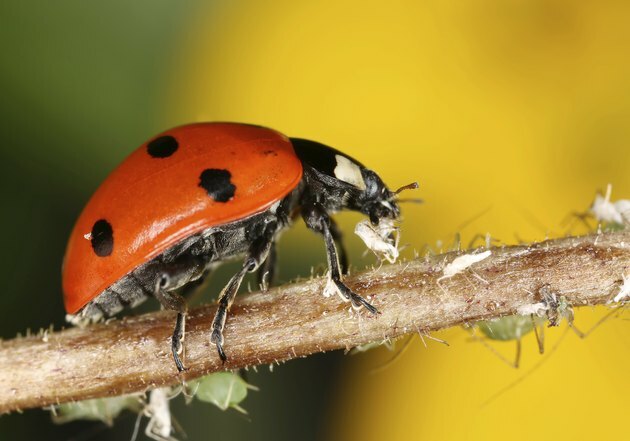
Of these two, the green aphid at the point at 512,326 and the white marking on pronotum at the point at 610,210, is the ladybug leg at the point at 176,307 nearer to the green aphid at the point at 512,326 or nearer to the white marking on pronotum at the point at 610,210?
the green aphid at the point at 512,326

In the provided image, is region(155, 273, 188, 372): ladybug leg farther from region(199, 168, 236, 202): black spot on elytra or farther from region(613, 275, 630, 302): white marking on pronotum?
region(613, 275, 630, 302): white marking on pronotum

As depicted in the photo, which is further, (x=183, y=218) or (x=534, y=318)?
(x=183, y=218)

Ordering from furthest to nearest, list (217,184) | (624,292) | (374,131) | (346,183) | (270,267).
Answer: (374,131) < (270,267) < (346,183) < (217,184) < (624,292)

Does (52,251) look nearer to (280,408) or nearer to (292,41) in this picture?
(280,408)

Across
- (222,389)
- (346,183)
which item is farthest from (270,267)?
(222,389)

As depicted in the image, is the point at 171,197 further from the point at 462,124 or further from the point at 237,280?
the point at 462,124

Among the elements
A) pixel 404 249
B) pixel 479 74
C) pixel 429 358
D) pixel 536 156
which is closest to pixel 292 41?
pixel 479 74

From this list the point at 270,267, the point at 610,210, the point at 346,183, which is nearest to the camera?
the point at 610,210
